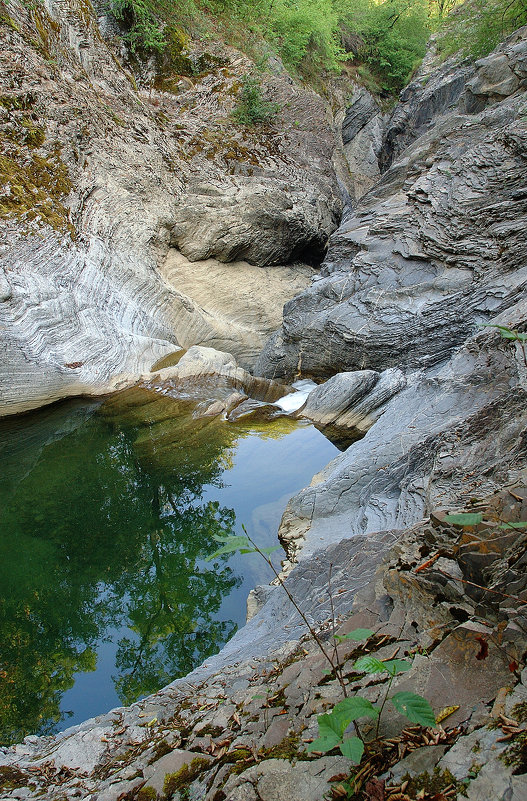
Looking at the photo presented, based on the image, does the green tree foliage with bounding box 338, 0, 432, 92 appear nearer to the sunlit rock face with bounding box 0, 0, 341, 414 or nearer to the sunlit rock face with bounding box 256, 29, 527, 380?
the sunlit rock face with bounding box 0, 0, 341, 414

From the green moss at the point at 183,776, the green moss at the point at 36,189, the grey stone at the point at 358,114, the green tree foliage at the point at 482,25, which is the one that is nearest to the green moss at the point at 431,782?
the green moss at the point at 183,776

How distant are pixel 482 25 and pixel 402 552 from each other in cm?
1598

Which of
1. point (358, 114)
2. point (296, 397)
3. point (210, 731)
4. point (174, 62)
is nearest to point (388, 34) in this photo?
point (358, 114)

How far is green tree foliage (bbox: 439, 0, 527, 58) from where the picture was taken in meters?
12.7

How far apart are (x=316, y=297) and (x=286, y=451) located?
4.80 meters

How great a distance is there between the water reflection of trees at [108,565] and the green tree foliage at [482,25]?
13.0 metres

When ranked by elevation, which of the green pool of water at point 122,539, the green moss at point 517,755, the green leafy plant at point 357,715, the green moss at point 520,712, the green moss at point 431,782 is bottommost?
the green pool of water at point 122,539

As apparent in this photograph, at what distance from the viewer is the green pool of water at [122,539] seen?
13.8 feet

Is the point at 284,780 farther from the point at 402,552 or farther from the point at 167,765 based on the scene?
the point at 402,552

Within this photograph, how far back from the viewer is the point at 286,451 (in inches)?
313

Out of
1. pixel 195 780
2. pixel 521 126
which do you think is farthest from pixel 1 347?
pixel 521 126

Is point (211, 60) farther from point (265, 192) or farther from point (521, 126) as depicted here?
point (521, 126)

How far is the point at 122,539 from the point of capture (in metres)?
6.02

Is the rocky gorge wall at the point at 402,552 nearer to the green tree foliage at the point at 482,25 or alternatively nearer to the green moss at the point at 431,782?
the green moss at the point at 431,782
